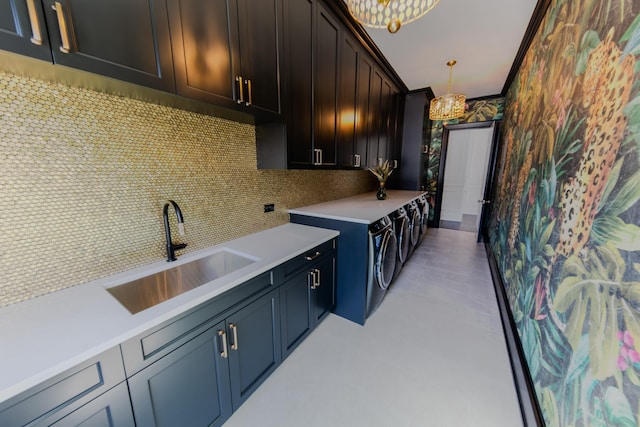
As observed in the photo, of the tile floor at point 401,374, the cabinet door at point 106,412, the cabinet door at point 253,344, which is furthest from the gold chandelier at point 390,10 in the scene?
the tile floor at point 401,374

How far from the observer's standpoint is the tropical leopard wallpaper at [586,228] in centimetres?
75

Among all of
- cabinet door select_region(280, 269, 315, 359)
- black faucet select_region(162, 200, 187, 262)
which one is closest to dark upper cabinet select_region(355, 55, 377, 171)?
cabinet door select_region(280, 269, 315, 359)

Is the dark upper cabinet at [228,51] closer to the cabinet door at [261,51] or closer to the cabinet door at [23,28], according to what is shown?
the cabinet door at [261,51]

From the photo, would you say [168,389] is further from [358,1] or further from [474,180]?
[474,180]

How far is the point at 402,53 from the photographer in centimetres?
279

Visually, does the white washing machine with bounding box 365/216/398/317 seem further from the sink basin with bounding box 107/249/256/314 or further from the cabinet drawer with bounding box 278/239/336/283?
the sink basin with bounding box 107/249/256/314

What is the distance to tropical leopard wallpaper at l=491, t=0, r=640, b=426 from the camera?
75cm

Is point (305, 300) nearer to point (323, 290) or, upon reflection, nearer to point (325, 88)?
point (323, 290)

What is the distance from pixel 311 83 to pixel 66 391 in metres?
2.08

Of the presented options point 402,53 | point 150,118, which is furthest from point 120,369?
point 402,53

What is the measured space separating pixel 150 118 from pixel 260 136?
2.35ft

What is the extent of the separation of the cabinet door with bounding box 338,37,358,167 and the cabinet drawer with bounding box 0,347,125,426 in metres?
2.09

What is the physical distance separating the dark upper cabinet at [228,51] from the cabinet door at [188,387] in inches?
45.7

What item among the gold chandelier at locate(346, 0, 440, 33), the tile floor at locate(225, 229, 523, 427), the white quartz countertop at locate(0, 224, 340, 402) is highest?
the gold chandelier at locate(346, 0, 440, 33)
